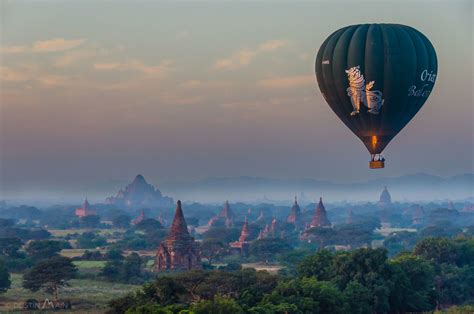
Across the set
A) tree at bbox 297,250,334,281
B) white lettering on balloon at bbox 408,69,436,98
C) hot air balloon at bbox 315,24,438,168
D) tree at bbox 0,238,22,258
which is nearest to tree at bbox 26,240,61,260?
tree at bbox 0,238,22,258

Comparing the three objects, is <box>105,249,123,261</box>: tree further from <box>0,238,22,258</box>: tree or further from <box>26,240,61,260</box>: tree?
<box>0,238,22,258</box>: tree

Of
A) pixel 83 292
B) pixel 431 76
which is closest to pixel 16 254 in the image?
pixel 83 292

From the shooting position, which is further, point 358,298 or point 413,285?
point 413,285

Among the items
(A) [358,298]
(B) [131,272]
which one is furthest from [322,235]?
(A) [358,298]

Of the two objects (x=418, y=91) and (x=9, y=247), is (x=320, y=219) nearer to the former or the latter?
(x=9, y=247)

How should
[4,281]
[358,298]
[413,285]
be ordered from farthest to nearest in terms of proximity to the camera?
[4,281]
[413,285]
[358,298]

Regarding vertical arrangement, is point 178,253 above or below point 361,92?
below
